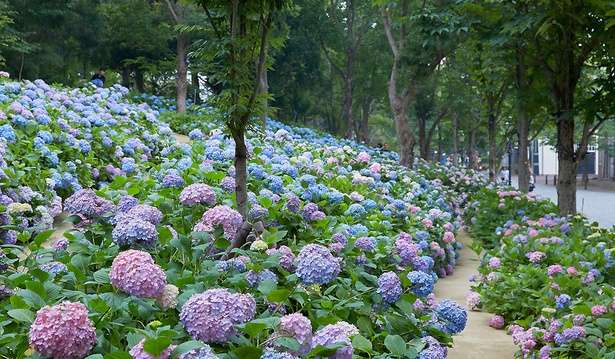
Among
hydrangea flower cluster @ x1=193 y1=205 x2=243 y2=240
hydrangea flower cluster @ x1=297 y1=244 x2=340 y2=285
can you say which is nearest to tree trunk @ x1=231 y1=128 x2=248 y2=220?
hydrangea flower cluster @ x1=193 y1=205 x2=243 y2=240

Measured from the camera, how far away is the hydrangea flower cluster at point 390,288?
2582mm

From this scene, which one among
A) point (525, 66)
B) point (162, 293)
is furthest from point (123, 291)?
point (525, 66)

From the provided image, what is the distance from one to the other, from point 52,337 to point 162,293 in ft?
1.60

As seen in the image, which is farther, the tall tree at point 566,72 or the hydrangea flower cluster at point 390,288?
the tall tree at point 566,72

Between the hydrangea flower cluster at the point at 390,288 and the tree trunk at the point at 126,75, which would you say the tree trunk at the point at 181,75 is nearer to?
the tree trunk at the point at 126,75

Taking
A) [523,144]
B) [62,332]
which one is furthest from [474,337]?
[523,144]

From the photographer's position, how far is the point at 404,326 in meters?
2.70

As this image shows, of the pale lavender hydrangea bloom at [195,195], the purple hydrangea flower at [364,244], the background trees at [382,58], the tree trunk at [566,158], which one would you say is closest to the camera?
the pale lavender hydrangea bloom at [195,195]

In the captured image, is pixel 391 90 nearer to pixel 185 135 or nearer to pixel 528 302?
pixel 185 135

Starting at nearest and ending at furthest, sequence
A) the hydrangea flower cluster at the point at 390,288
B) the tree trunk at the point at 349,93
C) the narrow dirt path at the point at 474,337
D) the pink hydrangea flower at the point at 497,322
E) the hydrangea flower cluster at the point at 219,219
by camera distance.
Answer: the hydrangea flower cluster at the point at 390,288
the hydrangea flower cluster at the point at 219,219
the narrow dirt path at the point at 474,337
the pink hydrangea flower at the point at 497,322
the tree trunk at the point at 349,93

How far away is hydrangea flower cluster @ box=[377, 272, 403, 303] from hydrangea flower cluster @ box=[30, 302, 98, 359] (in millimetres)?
1231

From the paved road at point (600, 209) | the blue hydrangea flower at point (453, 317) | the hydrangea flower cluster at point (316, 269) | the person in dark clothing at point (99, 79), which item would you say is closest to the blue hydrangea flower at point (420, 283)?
the blue hydrangea flower at point (453, 317)

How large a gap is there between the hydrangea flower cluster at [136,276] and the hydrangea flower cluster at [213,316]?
Result: 0.56ft

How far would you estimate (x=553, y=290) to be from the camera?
4766mm
